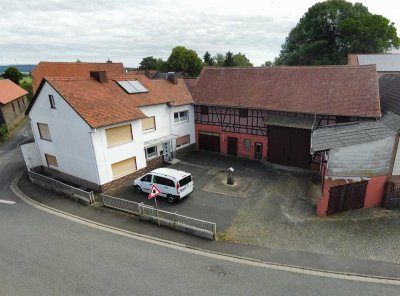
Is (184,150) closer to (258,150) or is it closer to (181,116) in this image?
(181,116)

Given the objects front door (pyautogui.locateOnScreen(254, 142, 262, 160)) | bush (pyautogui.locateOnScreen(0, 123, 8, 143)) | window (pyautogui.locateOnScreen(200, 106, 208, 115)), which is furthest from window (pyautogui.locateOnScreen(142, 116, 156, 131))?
bush (pyautogui.locateOnScreen(0, 123, 8, 143))

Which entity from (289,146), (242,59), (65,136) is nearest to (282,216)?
(289,146)

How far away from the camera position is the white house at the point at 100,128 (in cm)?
1862

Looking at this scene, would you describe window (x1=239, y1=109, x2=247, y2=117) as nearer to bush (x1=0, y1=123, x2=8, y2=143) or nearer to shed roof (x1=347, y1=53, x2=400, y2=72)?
shed roof (x1=347, y1=53, x2=400, y2=72)

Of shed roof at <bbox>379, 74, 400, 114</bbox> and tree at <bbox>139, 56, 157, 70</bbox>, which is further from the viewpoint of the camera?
tree at <bbox>139, 56, 157, 70</bbox>

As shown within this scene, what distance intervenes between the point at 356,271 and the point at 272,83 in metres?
17.4

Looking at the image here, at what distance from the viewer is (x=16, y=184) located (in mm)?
21609

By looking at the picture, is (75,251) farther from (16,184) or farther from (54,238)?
(16,184)

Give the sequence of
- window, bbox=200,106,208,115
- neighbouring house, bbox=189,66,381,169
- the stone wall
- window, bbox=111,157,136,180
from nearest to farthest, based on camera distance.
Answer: window, bbox=111,157,136,180 → neighbouring house, bbox=189,66,381,169 → the stone wall → window, bbox=200,106,208,115

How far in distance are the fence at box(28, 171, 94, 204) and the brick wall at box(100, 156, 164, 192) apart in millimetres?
1568

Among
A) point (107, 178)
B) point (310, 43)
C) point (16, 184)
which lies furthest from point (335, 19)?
point (16, 184)

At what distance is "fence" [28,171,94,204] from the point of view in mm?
17734

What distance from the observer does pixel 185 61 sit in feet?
217

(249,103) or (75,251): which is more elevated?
(249,103)
